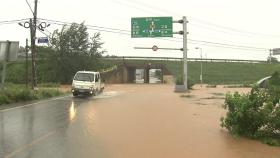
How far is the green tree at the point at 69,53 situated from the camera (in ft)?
232

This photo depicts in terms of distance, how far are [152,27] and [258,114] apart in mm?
37279

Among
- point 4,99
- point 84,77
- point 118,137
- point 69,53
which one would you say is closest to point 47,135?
point 118,137

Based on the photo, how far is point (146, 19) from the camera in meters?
54.2

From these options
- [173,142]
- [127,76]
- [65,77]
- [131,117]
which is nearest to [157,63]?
[127,76]

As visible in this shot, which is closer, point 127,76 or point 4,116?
point 4,116

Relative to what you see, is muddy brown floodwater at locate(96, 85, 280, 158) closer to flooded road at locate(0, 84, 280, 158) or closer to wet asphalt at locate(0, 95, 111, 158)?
flooded road at locate(0, 84, 280, 158)

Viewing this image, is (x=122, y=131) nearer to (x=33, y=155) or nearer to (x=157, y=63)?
(x=33, y=155)

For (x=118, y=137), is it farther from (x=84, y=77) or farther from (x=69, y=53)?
(x=69, y=53)

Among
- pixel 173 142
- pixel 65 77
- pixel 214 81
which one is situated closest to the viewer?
pixel 173 142

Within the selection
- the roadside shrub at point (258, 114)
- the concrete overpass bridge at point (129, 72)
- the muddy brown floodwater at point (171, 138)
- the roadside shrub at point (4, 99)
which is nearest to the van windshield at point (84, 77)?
the roadside shrub at point (4, 99)

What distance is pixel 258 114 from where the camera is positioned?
1703 centimetres

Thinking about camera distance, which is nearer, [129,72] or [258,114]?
[258,114]

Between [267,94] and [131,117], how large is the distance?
24.1ft

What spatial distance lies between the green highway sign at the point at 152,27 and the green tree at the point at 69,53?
17.7m
